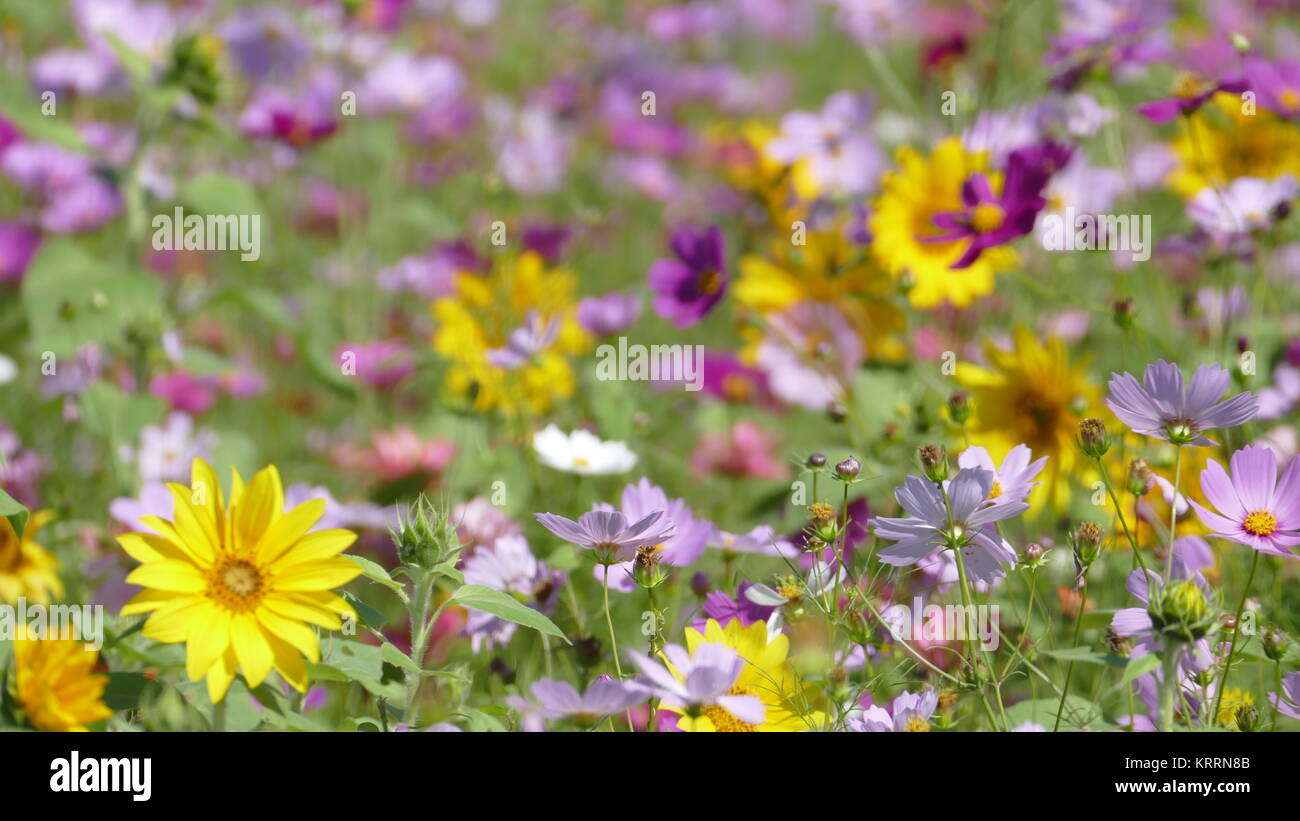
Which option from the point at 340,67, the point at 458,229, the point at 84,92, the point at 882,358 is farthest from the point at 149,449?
the point at 340,67

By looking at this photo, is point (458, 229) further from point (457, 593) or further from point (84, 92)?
point (457, 593)

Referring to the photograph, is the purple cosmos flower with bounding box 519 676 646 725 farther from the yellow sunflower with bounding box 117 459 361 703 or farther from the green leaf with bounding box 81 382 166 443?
the green leaf with bounding box 81 382 166 443

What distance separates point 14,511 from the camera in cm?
78

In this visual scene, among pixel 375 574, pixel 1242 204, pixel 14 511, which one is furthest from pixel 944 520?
pixel 1242 204

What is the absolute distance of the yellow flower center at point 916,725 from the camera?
2.62ft

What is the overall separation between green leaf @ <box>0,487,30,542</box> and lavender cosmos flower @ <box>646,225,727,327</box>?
29.0 inches

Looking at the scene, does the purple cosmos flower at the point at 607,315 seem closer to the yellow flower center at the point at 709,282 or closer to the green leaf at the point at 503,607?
the yellow flower center at the point at 709,282

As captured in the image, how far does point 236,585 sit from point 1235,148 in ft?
4.40

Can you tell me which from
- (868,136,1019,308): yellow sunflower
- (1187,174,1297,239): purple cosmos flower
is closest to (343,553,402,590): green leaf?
(868,136,1019,308): yellow sunflower

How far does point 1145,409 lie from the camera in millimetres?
838

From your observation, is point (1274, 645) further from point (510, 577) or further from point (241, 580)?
point (241, 580)

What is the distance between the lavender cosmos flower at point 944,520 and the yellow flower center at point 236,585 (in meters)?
0.40

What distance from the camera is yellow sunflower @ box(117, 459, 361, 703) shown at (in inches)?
29.0

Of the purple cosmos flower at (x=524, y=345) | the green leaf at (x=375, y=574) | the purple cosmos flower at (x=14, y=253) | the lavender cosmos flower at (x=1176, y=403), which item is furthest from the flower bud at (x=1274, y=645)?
the purple cosmos flower at (x=14, y=253)
